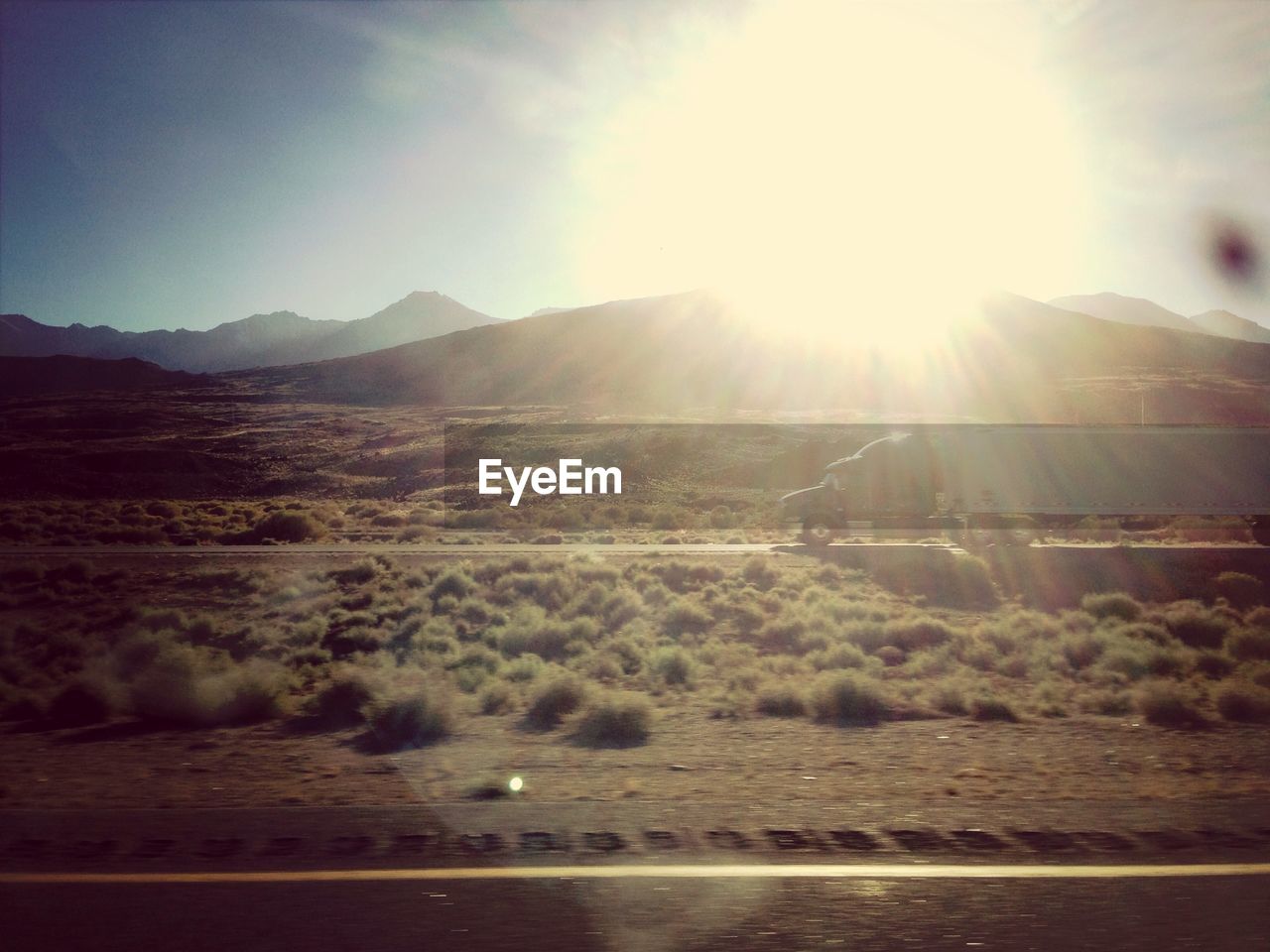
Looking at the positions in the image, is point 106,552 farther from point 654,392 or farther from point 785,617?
point 654,392

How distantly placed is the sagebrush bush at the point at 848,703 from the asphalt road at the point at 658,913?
20.4 ft

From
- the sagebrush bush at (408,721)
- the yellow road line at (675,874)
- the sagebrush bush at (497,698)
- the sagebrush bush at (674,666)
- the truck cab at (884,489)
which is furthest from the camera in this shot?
the truck cab at (884,489)

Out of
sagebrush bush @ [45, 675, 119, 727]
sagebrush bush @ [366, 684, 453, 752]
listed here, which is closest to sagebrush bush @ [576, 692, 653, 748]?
sagebrush bush @ [366, 684, 453, 752]

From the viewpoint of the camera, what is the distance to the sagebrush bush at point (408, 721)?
10281mm

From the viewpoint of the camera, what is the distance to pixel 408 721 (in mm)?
10672

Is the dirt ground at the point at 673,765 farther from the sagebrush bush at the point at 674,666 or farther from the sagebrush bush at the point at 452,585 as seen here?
the sagebrush bush at the point at 452,585

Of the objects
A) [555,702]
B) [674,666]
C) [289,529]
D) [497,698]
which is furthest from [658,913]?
[289,529]

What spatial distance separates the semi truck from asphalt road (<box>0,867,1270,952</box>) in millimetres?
27745

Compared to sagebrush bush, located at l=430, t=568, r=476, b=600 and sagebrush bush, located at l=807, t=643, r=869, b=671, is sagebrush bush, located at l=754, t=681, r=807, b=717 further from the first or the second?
sagebrush bush, located at l=430, t=568, r=476, b=600

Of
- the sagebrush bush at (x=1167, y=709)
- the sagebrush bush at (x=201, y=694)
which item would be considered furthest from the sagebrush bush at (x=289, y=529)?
the sagebrush bush at (x=1167, y=709)

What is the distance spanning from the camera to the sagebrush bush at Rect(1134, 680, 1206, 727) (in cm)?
1104

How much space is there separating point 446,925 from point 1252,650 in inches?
630

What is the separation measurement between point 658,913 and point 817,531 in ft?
96.4

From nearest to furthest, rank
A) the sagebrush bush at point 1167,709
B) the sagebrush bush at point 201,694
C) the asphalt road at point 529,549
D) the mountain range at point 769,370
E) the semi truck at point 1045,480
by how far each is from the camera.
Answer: the sagebrush bush at point 1167,709, the sagebrush bush at point 201,694, the asphalt road at point 529,549, the semi truck at point 1045,480, the mountain range at point 769,370
